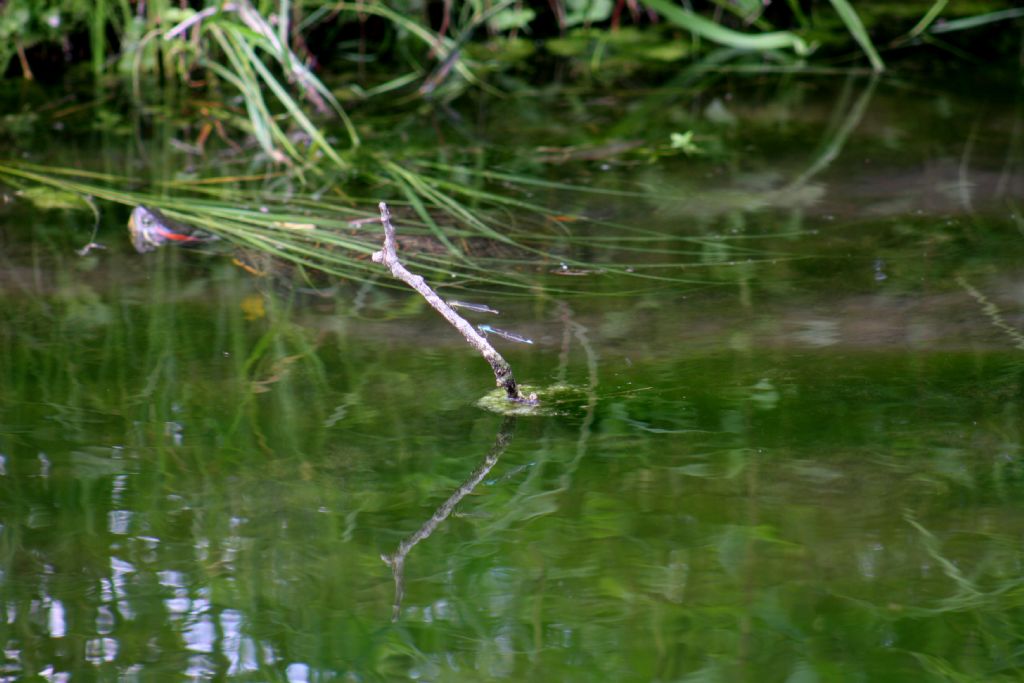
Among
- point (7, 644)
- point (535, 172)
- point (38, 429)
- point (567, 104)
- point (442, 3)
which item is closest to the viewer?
point (7, 644)

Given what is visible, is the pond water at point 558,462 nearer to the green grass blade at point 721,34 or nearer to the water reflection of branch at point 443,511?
the water reflection of branch at point 443,511

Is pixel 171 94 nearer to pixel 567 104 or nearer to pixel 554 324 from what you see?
pixel 567 104

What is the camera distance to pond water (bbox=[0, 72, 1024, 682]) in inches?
47.4

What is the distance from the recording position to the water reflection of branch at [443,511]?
1.29 meters

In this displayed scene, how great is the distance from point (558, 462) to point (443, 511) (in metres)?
0.17

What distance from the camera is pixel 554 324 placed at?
1.87 m

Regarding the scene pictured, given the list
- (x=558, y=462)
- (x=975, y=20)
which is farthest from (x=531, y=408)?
(x=975, y=20)

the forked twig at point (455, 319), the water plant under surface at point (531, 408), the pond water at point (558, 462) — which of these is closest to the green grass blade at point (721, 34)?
the water plant under surface at point (531, 408)

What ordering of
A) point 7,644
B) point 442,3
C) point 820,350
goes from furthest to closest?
1. point 442,3
2. point 820,350
3. point 7,644

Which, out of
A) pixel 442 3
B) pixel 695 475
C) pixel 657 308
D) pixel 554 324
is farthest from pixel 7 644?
pixel 442 3

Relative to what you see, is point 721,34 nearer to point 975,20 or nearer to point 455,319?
point 975,20

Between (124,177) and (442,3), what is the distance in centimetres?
146

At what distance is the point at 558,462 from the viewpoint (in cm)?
151

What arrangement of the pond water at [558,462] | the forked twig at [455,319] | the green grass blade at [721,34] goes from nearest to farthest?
1. the pond water at [558,462]
2. the forked twig at [455,319]
3. the green grass blade at [721,34]
